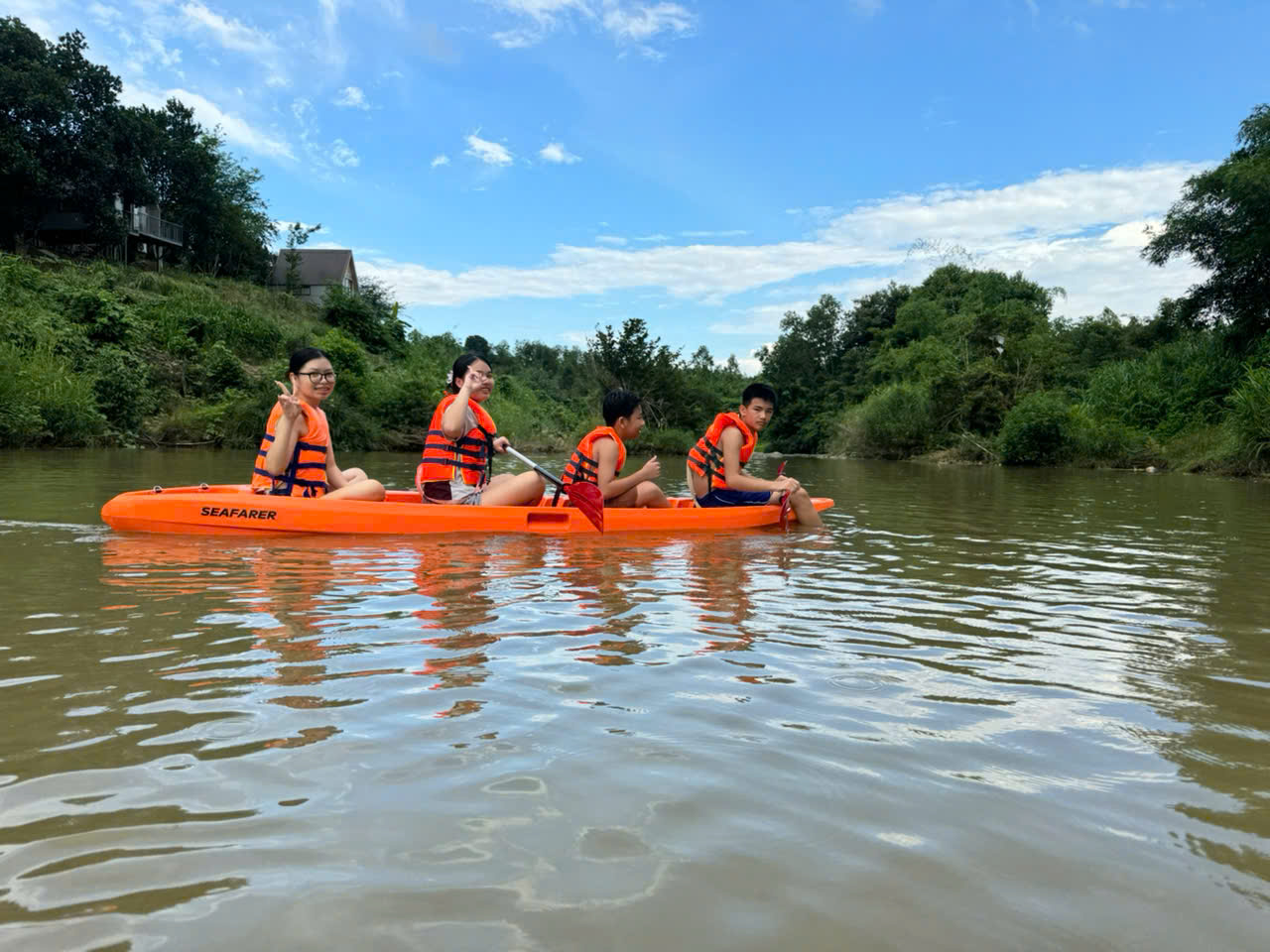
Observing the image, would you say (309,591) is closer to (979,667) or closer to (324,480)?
(324,480)

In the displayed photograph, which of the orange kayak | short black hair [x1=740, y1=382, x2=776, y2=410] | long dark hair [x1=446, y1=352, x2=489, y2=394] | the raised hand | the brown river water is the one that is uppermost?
long dark hair [x1=446, y1=352, x2=489, y2=394]

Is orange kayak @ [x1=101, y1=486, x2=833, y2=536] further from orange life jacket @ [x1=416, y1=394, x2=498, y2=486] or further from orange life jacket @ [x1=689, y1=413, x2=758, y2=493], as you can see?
orange life jacket @ [x1=689, y1=413, x2=758, y2=493]

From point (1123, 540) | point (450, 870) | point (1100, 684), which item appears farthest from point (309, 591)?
point (1123, 540)

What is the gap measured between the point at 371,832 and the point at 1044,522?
759 cm

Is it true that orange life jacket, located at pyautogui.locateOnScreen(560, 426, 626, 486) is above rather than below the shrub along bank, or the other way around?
below

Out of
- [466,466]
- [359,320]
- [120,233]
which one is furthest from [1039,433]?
[120,233]

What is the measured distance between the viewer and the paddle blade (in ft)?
20.6

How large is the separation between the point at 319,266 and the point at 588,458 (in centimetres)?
4313

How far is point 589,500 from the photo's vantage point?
6297mm

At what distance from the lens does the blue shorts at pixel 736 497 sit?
724cm

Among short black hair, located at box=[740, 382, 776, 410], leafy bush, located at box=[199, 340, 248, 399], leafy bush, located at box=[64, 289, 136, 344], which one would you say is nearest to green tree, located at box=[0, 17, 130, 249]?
leafy bush, located at box=[64, 289, 136, 344]

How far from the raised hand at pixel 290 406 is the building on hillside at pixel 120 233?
96.8 feet

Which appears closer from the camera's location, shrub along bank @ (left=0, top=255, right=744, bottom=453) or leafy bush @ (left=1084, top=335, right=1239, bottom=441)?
shrub along bank @ (left=0, top=255, right=744, bottom=453)

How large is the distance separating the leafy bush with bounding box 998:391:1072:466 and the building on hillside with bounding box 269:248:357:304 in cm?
3050
